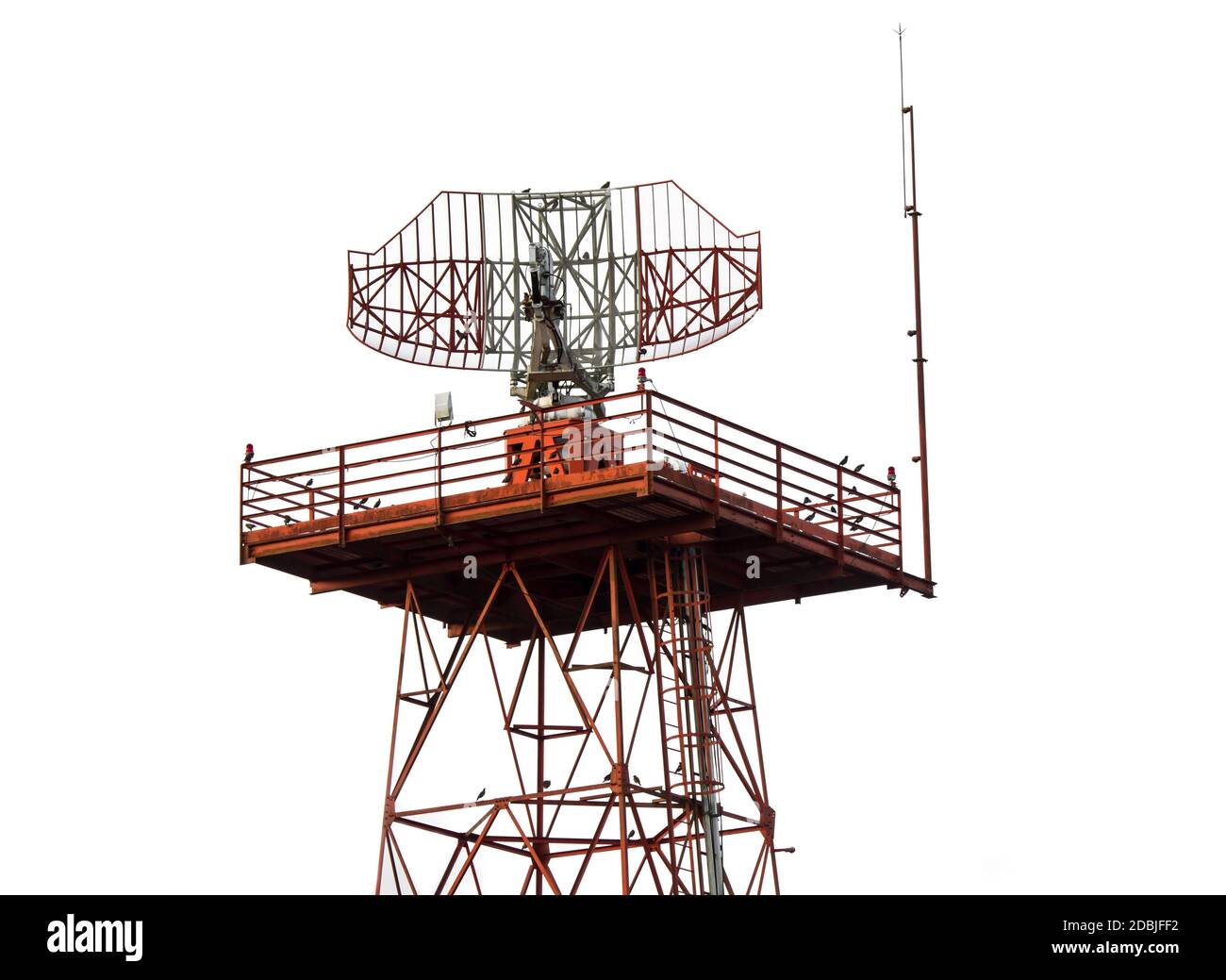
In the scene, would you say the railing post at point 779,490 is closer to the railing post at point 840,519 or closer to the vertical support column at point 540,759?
the railing post at point 840,519

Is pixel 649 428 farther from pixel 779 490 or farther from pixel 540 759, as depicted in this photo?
pixel 540 759

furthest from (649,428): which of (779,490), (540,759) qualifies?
(540,759)

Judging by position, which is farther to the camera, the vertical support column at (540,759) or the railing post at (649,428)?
the vertical support column at (540,759)

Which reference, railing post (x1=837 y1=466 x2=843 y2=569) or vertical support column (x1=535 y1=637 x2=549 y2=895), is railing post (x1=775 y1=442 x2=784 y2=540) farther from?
vertical support column (x1=535 y1=637 x2=549 y2=895)

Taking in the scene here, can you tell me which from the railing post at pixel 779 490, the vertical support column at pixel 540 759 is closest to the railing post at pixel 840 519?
the railing post at pixel 779 490

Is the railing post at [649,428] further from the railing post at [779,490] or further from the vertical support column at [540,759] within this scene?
the vertical support column at [540,759]

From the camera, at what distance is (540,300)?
229 ft

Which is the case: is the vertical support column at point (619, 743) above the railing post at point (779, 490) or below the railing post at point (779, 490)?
below

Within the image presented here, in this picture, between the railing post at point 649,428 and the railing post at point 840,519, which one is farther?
the railing post at point 840,519

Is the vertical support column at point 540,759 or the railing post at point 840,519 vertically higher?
the railing post at point 840,519

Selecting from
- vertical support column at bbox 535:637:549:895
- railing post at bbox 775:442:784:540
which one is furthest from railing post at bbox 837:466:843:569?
vertical support column at bbox 535:637:549:895

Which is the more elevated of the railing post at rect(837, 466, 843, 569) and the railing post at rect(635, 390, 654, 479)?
the railing post at rect(635, 390, 654, 479)

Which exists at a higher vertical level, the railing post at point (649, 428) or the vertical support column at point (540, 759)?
the railing post at point (649, 428)
